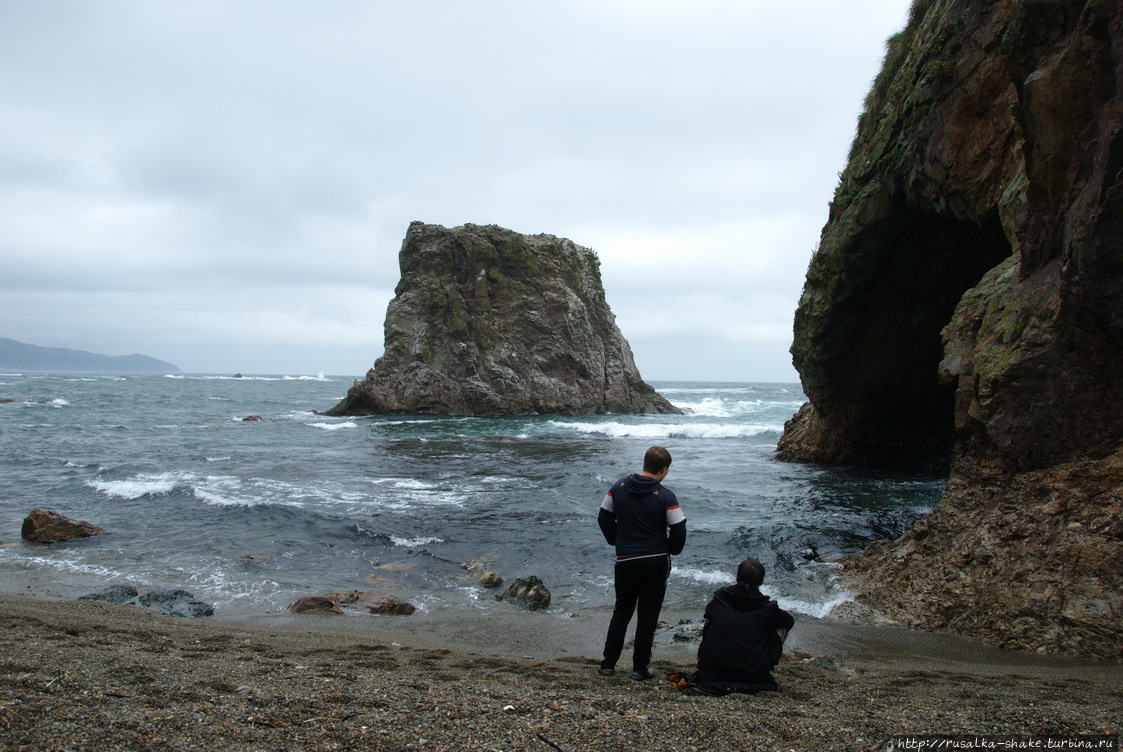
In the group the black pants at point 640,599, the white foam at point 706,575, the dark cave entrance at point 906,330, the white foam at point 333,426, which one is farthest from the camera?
the white foam at point 333,426

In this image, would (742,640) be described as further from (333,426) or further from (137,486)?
(333,426)

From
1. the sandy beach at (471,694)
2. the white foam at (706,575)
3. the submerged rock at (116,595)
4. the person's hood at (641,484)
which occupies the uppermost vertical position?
the person's hood at (641,484)

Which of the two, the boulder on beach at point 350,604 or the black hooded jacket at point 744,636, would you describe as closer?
the black hooded jacket at point 744,636

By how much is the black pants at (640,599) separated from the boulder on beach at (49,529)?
35.1 ft

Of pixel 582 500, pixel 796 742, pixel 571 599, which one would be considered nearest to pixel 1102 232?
pixel 796 742

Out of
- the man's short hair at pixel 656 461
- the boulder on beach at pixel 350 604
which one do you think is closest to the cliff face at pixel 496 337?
the boulder on beach at pixel 350 604

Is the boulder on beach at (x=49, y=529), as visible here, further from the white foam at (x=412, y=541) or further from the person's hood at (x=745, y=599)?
the person's hood at (x=745, y=599)

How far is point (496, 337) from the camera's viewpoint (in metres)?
45.1

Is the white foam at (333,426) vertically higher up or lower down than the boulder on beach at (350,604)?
higher up

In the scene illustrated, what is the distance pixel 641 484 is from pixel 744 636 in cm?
135

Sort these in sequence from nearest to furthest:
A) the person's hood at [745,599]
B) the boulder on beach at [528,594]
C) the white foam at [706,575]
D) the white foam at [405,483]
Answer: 1. the person's hood at [745,599]
2. the boulder on beach at [528,594]
3. the white foam at [706,575]
4. the white foam at [405,483]

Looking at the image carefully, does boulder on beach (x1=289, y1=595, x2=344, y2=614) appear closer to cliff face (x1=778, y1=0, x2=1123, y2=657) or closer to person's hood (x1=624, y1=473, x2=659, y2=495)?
person's hood (x1=624, y1=473, x2=659, y2=495)

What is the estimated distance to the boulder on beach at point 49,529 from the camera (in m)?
11.1

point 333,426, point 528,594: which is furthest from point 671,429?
point 528,594
